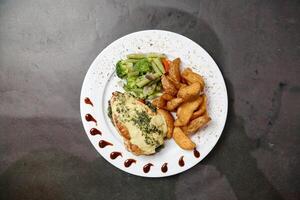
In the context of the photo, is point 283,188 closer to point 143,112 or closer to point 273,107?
point 273,107

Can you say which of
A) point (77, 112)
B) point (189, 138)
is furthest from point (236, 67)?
point (77, 112)

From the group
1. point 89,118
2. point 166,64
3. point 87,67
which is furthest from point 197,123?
point 87,67

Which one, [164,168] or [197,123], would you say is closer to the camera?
[197,123]

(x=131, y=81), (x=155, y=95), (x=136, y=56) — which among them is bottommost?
(x=155, y=95)

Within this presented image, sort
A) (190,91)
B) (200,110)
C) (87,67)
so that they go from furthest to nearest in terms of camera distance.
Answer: (87,67) < (200,110) < (190,91)

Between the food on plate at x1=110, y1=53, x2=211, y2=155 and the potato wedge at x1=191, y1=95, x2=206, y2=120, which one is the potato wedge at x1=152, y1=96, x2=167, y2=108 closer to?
the food on plate at x1=110, y1=53, x2=211, y2=155

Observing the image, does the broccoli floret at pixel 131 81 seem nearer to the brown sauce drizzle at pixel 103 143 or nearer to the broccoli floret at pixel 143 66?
the broccoli floret at pixel 143 66

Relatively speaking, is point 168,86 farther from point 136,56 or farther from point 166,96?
point 136,56
